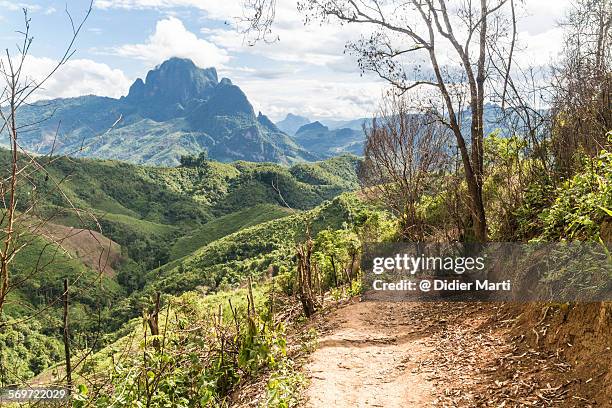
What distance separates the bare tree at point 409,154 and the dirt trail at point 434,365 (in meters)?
3.38

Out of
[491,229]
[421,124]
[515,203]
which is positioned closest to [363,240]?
[421,124]

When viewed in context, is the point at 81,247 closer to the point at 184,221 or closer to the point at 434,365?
the point at 434,365

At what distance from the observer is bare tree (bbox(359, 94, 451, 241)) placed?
33.0 feet

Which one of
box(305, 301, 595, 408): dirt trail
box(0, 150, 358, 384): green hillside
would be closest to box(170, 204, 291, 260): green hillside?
box(0, 150, 358, 384): green hillside

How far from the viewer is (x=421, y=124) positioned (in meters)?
9.91

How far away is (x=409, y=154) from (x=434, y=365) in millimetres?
5688

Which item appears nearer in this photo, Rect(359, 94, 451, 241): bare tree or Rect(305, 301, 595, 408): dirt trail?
Rect(305, 301, 595, 408): dirt trail

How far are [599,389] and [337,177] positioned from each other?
440 ft

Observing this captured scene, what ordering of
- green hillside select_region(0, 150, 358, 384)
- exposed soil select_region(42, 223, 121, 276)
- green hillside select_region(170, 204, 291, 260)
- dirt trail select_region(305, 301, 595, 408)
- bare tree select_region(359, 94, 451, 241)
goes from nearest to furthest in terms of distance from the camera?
exposed soil select_region(42, 223, 121, 276), dirt trail select_region(305, 301, 595, 408), bare tree select_region(359, 94, 451, 241), green hillside select_region(0, 150, 358, 384), green hillside select_region(170, 204, 291, 260)

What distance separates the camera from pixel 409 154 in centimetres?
998

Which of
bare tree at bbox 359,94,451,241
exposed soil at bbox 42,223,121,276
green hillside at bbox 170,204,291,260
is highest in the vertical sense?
bare tree at bbox 359,94,451,241

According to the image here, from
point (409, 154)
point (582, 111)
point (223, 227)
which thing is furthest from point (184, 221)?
point (582, 111)

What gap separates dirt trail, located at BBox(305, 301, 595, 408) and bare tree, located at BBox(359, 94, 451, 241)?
3.38 m

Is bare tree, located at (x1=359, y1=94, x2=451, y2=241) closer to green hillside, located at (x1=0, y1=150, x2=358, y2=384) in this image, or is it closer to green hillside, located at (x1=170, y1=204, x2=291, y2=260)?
green hillside, located at (x1=0, y1=150, x2=358, y2=384)
